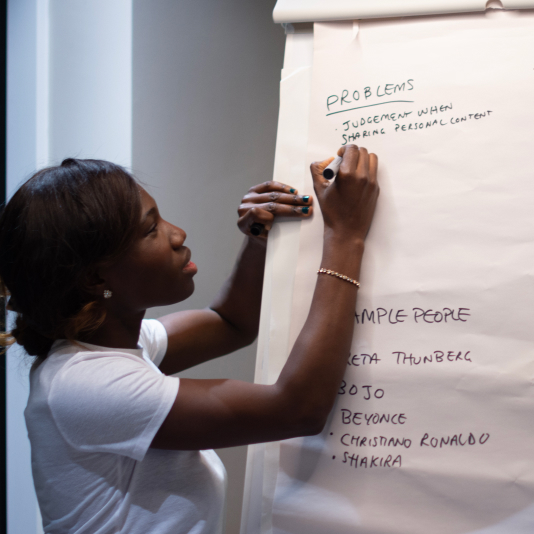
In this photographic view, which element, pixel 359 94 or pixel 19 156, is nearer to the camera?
pixel 359 94

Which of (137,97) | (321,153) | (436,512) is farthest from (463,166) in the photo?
(137,97)

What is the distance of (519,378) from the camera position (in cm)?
65

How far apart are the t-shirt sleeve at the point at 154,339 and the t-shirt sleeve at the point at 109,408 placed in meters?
0.24

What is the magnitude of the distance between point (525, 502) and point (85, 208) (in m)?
0.72

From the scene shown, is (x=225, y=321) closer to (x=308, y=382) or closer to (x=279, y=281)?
(x=279, y=281)

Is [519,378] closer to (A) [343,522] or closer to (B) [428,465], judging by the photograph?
(B) [428,465]

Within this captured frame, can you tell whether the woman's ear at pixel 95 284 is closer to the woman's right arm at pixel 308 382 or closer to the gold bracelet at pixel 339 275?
the woman's right arm at pixel 308 382

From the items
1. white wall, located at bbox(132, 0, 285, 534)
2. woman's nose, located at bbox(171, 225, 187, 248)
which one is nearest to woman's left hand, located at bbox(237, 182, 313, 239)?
woman's nose, located at bbox(171, 225, 187, 248)

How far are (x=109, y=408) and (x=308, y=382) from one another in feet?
0.83

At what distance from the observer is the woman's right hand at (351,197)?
68cm

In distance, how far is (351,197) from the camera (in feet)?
2.23

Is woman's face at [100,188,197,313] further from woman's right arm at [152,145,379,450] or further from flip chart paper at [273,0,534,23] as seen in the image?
flip chart paper at [273,0,534,23]


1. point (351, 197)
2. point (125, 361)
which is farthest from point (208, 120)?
point (125, 361)

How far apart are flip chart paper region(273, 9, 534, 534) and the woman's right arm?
5 cm
